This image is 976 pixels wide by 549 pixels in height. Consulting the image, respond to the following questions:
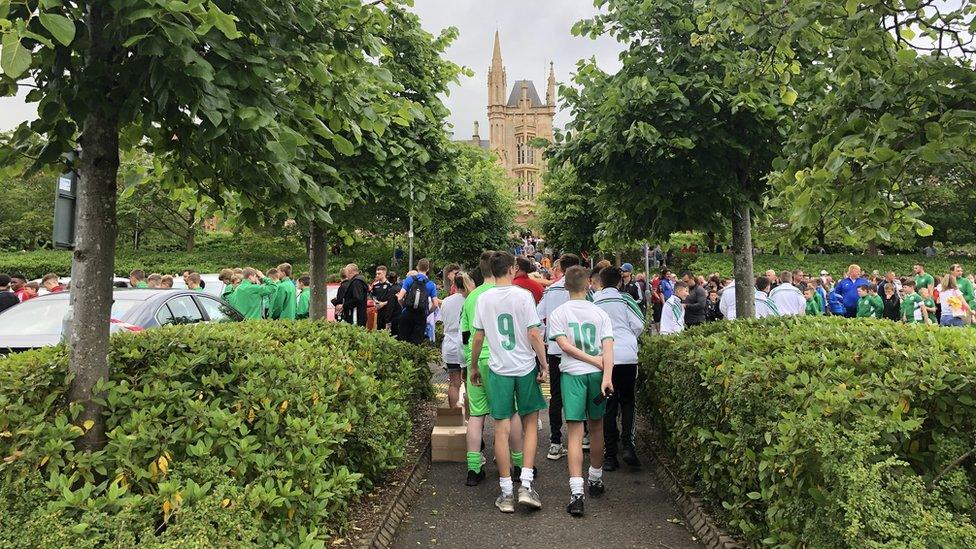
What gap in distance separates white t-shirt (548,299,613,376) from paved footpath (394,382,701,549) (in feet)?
3.79

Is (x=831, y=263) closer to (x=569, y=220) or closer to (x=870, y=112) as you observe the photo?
(x=569, y=220)

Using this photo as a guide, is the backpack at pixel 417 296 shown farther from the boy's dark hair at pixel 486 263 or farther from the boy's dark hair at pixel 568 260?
the boy's dark hair at pixel 486 263

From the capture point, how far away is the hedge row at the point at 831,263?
117ft

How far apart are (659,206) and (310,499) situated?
18.8 ft

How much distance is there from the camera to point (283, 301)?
12.1m


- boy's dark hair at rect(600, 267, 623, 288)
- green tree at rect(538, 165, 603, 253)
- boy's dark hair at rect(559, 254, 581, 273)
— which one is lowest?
boy's dark hair at rect(600, 267, 623, 288)

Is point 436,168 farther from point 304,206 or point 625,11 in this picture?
point 304,206

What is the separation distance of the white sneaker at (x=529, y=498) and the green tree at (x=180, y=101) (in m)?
2.85

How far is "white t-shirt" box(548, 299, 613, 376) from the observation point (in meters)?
5.59

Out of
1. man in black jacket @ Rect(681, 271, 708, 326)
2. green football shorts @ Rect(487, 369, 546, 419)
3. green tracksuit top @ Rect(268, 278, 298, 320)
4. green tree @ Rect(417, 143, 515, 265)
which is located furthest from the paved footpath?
green tree @ Rect(417, 143, 515, 265)

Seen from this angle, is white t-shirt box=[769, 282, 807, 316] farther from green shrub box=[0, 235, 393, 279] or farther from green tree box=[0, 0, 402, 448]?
green shrub box=[0, 235, 393, 279]

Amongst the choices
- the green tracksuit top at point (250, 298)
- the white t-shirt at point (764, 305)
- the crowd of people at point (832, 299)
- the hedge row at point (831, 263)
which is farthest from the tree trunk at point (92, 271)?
the hedge row at point (831, 263)

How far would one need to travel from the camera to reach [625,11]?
7738 millimetres

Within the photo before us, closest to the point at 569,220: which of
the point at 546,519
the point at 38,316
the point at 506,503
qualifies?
the point at 38,316
